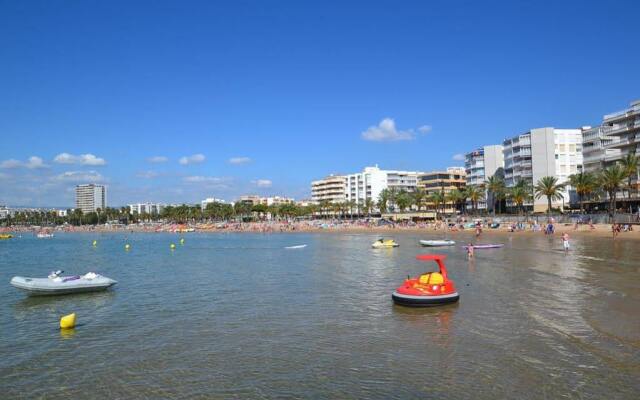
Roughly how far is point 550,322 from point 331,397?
1073 cm

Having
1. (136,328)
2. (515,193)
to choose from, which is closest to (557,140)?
(515,193)

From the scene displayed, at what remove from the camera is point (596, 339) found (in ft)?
53.5

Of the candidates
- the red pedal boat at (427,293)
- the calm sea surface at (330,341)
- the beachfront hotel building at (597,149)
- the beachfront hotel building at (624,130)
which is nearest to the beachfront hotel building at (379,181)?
the beachfront hotel building at (597,149)

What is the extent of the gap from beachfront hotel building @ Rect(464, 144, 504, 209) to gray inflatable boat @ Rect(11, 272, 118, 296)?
361 ft

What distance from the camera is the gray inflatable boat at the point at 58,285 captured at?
28.7 meters

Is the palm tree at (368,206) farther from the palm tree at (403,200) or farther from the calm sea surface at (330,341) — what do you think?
the calm sea surface at (330,341)

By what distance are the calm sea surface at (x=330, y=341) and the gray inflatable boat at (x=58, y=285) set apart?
801 millimetres

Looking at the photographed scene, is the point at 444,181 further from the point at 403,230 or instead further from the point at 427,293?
the point at 427,293

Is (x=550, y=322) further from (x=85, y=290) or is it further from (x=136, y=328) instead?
(x=85, y=290)

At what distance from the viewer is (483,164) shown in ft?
425

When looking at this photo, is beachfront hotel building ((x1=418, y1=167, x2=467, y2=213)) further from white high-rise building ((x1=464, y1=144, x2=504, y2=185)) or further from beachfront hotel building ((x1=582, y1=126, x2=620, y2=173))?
beachfront hotel building ((x1=582, y1=126, x2=620, y2=173))

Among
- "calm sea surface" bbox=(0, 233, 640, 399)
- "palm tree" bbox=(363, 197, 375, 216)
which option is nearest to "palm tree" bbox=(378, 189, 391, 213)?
"palm tree" bbox=(363, 197, 375, 216)

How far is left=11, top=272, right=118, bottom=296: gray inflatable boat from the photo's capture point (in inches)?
1129

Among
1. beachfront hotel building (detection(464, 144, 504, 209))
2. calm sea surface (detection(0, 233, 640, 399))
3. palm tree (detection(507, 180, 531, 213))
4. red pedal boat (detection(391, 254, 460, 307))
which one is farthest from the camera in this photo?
beachfront hotel building (detection(464, 144, 504, 209))
